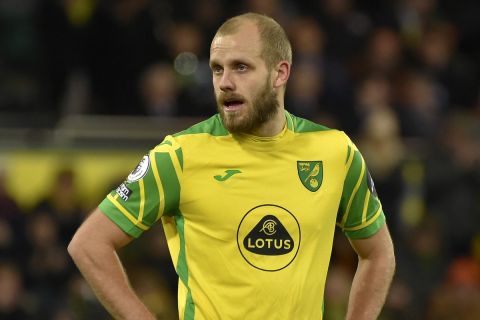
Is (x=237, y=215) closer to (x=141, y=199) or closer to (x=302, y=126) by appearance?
(x=141, y=199)

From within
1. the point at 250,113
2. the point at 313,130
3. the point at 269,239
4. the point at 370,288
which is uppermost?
the point at 250,113

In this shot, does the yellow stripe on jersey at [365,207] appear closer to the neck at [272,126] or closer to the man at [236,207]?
the man at [236,207]

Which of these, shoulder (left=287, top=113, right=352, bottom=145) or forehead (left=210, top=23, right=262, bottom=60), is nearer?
forehead (left=210, top=23, right=262, bottom=60)

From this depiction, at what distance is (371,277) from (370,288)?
4 cm

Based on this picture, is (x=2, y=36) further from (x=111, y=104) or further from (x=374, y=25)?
(x=374, y=25)

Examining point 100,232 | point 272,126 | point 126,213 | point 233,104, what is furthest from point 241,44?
point 100,232

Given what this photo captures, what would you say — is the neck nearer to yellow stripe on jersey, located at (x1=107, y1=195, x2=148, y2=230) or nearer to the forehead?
the forehead

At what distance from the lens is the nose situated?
428 centimetres

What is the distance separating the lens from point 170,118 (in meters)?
10.3

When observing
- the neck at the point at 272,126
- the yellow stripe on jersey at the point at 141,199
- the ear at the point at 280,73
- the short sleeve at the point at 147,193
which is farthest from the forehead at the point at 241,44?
the yellow stripe on jersey at the point at 141,199

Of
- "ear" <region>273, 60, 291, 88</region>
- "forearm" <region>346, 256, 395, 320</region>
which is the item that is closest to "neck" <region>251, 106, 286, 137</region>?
"ear" <region>273, 60, 291, 88</region>

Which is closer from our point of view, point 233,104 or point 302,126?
point 233,104

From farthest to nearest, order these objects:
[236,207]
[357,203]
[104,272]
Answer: [357,203] → [236,207] → [104,272]

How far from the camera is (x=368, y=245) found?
15.5ft
